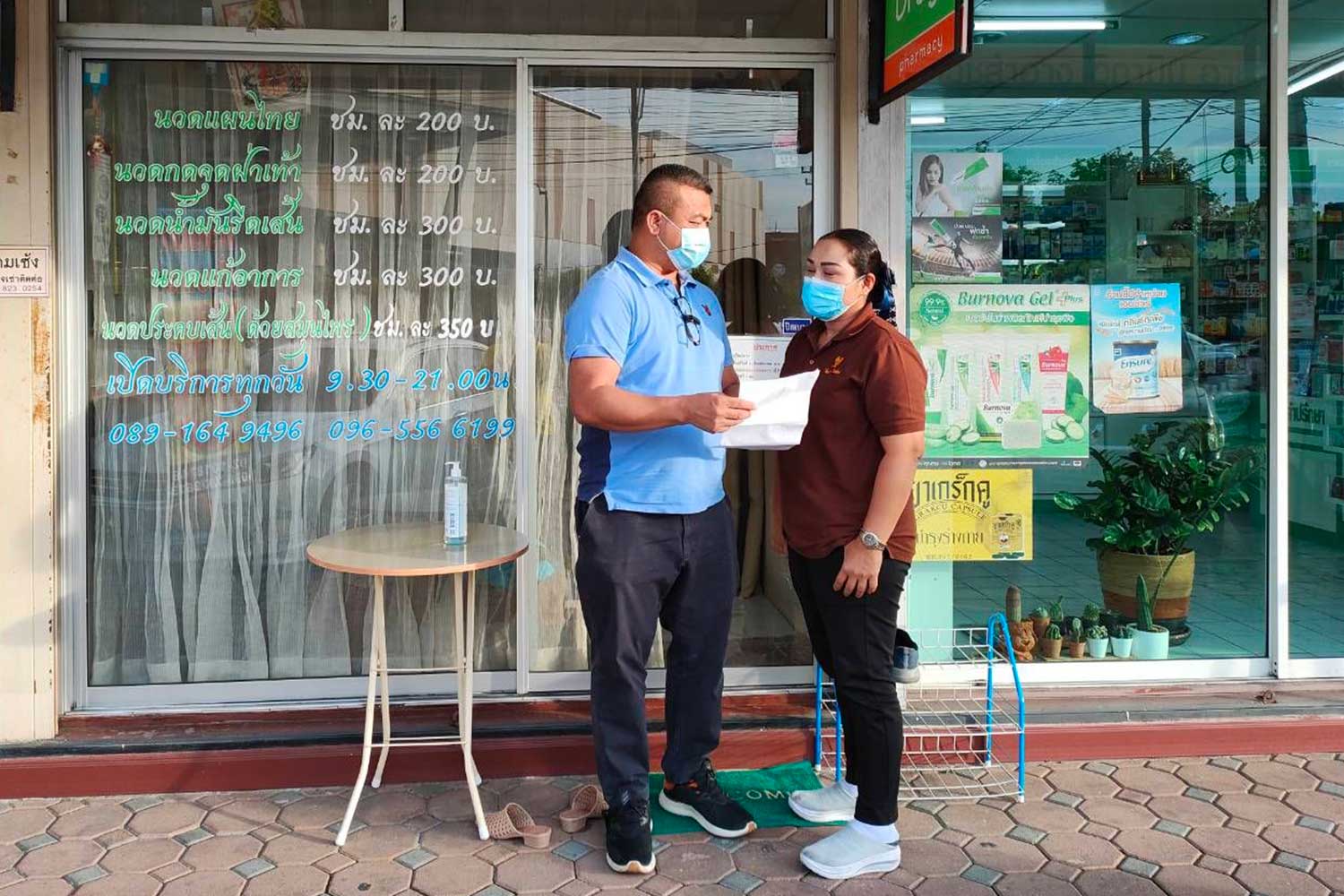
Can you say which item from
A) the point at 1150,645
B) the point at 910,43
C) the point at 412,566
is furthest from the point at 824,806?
the point at 910,43

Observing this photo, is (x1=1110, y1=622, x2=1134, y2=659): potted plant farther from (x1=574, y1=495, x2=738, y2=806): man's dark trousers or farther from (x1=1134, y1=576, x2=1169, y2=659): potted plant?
(x1=574, y1=495, x2=738, y2=806): man's dark trousers

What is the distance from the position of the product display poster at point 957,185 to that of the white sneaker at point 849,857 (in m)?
2.35

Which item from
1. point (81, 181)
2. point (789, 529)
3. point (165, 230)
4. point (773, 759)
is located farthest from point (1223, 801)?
point (81, 181)

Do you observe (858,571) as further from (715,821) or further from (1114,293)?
(1114,293)

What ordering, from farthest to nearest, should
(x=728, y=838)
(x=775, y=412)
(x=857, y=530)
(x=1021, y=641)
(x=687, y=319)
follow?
(x=1021, y=641)
(x=728, y=838)
(x=687, y=319)
(x=857, y=530)
(x=775, y=412)

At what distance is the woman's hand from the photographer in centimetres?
327

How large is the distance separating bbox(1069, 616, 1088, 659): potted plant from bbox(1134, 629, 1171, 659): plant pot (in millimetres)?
229

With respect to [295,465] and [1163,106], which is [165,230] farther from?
[1163,106]

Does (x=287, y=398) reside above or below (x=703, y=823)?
above

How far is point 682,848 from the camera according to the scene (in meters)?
3.57

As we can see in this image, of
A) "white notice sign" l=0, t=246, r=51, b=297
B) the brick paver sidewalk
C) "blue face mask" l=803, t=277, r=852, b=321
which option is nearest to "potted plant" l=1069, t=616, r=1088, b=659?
the brick paver sidewalk

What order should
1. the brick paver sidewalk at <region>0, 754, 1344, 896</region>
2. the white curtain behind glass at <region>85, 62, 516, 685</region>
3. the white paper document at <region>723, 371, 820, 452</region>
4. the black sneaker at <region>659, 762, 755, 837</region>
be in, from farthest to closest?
the white curtain behind glass at <region>85, 62, 516, 685</region>, the black sneaker at <region>659, 762, 755, 837</region>, the brick paver sidewalk at <region>0, 754, 1344, 896</region>, the white paper document at <region>723, 371, 820, 452</region>

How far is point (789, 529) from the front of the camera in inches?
139

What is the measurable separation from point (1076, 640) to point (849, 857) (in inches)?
71.5
